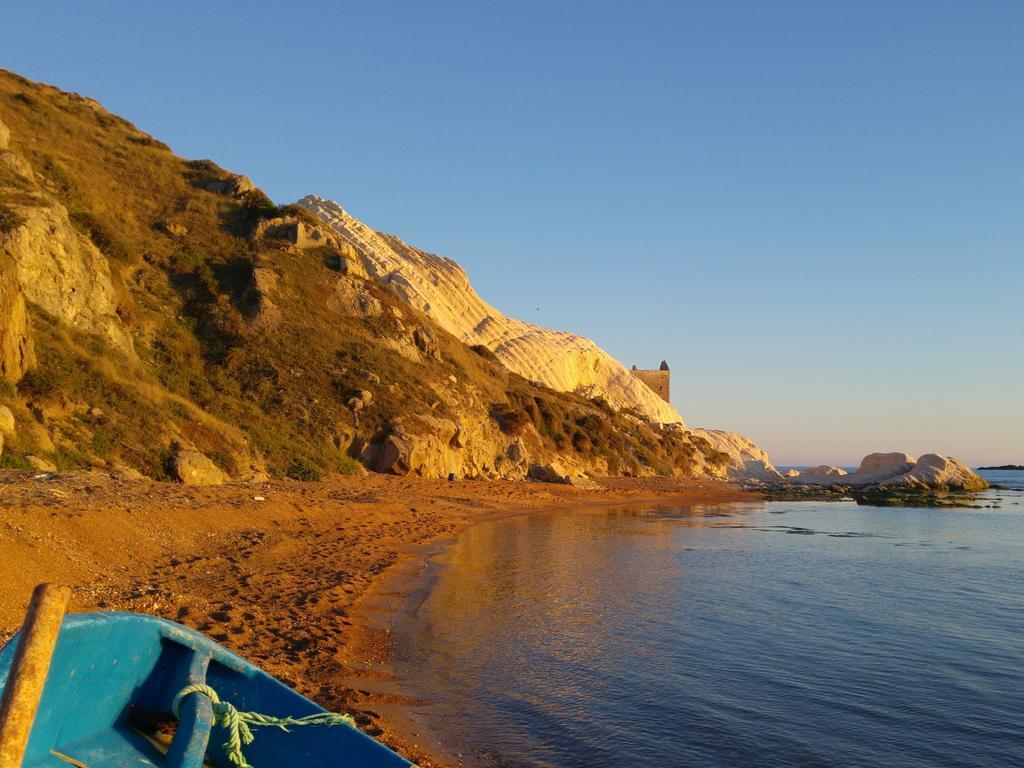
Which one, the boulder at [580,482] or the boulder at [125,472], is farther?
the boulder at [580,482]

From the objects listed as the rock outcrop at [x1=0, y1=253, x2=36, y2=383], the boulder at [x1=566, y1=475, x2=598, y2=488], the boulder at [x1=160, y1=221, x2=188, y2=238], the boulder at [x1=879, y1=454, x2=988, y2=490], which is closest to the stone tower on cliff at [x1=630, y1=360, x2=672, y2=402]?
the boulder at [x1=879, y1=454, x2=988, y2=490]

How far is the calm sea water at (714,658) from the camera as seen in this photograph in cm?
728

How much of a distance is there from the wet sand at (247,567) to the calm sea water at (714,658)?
77 cm

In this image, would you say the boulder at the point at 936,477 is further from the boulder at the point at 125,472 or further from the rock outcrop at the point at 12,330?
the rock outcrop at the point at 12,330

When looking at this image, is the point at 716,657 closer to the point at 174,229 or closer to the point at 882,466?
the point at 174,229

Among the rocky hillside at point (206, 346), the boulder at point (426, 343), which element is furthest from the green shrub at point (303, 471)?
the boulder at point (426, 343)

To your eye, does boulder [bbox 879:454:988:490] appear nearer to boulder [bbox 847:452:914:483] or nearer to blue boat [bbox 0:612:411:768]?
boulder [bbox 847:452:914:483]

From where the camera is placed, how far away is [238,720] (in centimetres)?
436

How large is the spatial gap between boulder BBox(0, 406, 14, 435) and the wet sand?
1909mm

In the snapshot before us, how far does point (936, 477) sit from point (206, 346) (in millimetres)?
59850

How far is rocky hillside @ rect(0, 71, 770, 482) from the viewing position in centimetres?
1877

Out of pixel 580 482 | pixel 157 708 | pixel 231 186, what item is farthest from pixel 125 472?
pixel 231 186

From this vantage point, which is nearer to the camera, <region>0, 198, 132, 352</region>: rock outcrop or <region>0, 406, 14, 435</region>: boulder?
<region>0, 406, 14, 435</region>: boulder

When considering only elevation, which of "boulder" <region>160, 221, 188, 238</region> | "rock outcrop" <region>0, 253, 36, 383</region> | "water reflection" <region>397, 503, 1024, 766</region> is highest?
"boulder" <region>160, 221, 188, 238</region>
